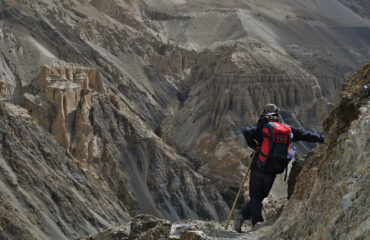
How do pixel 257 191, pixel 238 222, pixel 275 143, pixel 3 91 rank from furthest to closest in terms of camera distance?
pixel 3 91 → pixel 238 222 → pixel 257 191 → pixel 275 143

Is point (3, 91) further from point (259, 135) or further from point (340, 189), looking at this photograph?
point (340, 189)

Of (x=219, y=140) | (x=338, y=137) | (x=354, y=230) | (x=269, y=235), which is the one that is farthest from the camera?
(x=219, y=140)

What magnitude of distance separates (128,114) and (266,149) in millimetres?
42976

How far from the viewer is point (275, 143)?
6852mm

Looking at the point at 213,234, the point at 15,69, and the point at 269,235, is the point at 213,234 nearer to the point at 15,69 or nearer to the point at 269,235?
the point at 269,235

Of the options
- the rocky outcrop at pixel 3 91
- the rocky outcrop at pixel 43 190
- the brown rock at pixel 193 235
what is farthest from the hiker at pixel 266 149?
→ the rocky outcrop at pixel 3 91

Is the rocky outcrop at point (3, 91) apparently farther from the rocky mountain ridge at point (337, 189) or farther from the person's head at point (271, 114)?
the rocky mountain ridge at point (337, 189)

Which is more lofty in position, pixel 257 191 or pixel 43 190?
Answer: pixel 257 191

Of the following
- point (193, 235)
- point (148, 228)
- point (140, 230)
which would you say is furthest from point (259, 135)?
point (140, 230)

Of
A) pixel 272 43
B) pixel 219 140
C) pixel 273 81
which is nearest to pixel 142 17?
pixel 272 43

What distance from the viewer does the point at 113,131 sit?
4441cm

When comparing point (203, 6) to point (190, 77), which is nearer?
point (190, 77)

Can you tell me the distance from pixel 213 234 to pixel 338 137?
8.71 ft

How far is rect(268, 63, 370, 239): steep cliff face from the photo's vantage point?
4.29 metres
